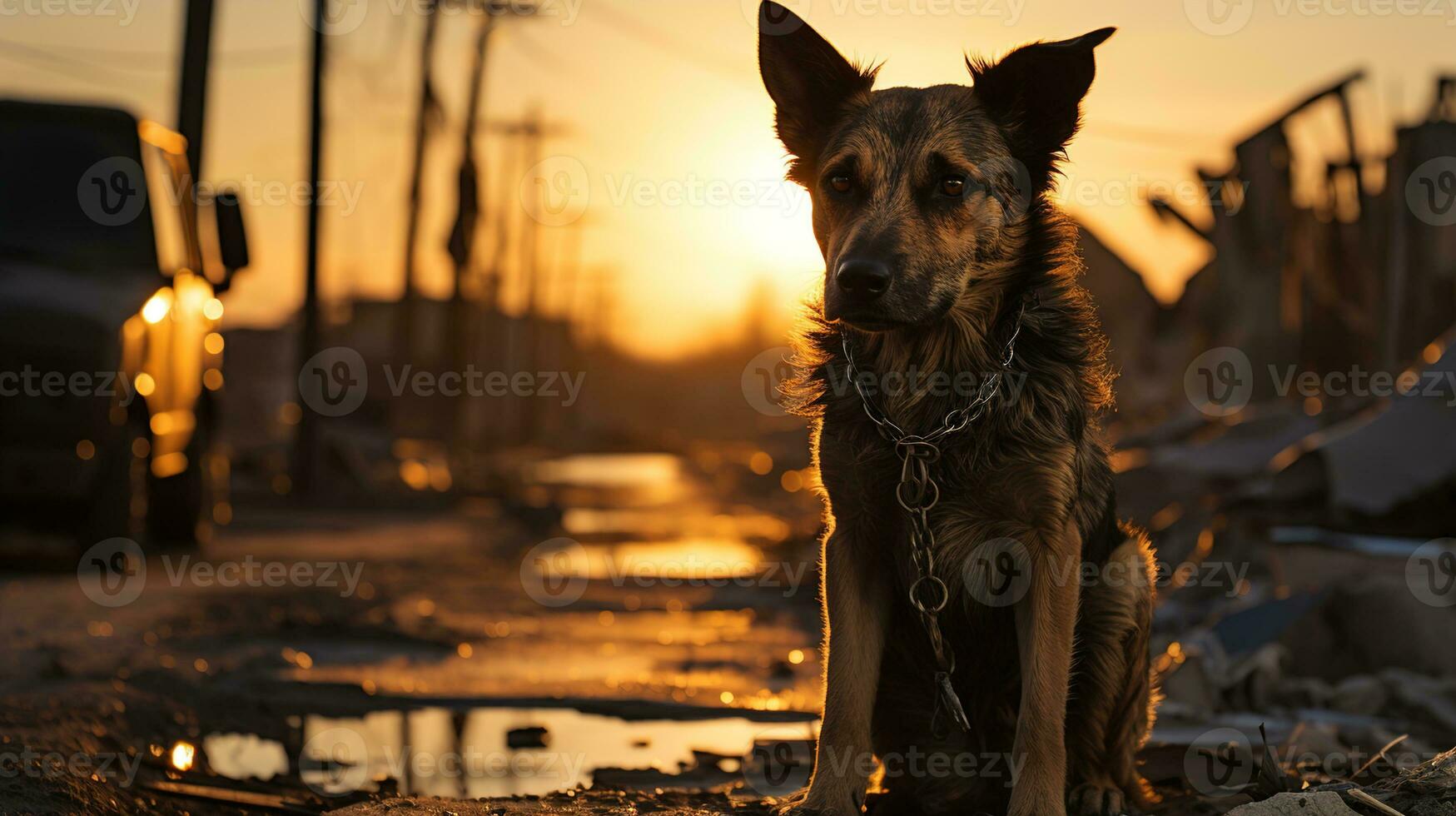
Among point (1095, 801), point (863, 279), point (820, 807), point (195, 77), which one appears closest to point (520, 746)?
point (820, 807)

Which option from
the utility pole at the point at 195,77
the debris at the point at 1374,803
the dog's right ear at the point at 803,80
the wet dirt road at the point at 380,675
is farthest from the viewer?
the utility pole at the point at 195,77

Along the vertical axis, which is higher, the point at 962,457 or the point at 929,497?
the point at 962,457

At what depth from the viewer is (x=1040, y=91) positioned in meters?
4.14

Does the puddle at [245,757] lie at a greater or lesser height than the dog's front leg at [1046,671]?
lesser

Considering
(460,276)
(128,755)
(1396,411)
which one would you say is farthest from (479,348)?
(128,755)

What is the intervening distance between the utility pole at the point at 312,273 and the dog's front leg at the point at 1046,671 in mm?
18817

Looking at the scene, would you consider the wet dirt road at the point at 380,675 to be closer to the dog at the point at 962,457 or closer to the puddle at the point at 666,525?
the dog at the point at 962,457

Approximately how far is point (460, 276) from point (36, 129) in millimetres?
18755

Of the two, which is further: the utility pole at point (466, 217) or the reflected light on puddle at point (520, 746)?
the utility pole at point (466, 217)

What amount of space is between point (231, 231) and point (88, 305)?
3.94 feet

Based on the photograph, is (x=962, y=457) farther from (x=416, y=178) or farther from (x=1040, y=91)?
(x=416, y=178)

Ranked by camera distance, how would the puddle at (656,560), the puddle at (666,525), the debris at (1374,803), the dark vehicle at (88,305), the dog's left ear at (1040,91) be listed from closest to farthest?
the debris at (1374,803)
the dog's left ear at (1040,91)
the dark vehicle at (88,305)
the puddle at (656,560)
the puddle at (666,525)

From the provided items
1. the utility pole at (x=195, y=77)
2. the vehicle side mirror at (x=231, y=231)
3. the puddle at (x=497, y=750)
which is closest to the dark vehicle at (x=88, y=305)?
the vehicle side mirror at (x=231, y=231)

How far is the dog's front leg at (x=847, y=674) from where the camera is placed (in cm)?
393
